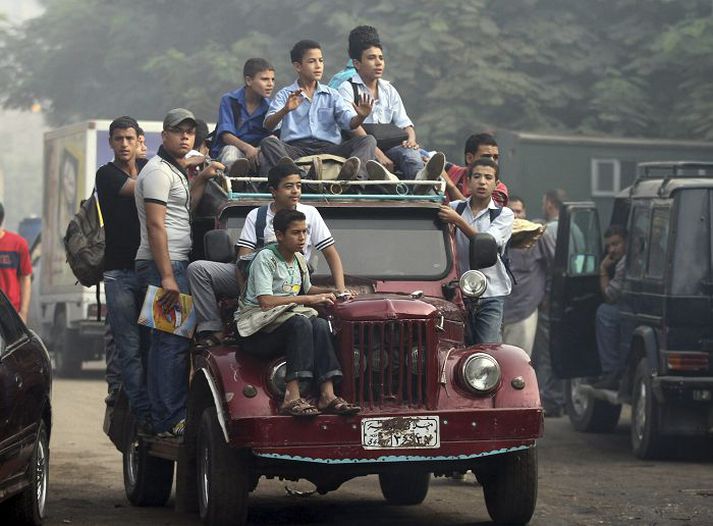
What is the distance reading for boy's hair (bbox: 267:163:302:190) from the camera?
34.5 feet

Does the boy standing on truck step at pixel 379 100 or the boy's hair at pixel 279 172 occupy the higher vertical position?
the boy standing on truck step at pixel 379 100

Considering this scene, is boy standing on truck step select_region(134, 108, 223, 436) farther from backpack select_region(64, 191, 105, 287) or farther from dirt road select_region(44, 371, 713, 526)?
dirt road select_region(44, 371, 713, 526)

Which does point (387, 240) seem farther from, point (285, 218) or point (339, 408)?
point (339, 408)

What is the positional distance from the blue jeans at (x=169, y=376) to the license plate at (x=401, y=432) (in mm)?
1733

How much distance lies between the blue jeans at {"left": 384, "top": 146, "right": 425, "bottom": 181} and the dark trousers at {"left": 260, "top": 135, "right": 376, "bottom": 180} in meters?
0.37

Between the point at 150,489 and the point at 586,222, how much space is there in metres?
6.69

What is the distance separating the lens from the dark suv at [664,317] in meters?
14.1

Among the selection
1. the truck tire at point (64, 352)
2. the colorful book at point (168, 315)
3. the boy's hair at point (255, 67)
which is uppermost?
the boy's hair at point (255, 67)

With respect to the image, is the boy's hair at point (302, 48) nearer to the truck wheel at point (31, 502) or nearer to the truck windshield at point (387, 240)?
the truck windshield at point (387, 240)

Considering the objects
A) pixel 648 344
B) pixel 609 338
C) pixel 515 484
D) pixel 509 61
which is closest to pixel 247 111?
pixel 515 484

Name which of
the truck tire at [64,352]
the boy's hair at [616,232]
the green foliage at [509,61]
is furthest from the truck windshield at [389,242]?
the green foliage at [509,61]

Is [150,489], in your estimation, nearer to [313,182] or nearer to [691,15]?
[313,182]

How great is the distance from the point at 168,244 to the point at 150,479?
5.01ft

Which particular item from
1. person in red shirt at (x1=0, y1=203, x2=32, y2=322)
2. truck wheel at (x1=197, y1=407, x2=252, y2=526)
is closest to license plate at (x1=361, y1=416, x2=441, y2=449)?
truck wheel at (x1=197, y1=407, x2=252, y2=526)
